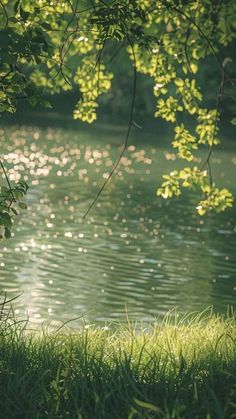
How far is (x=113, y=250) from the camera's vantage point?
874 inches

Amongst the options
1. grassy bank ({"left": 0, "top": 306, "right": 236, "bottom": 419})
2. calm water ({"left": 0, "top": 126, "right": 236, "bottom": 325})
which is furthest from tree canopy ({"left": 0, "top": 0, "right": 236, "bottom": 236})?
calm water ({"left": 0, "top": 126, "right": 236, "bottom": 325})

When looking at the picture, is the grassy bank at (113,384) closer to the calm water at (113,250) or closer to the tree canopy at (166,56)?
the tree canopy at (166,56)

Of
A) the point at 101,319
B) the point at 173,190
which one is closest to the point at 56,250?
the point at 101,319

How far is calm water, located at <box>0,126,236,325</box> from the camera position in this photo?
17.1 meters

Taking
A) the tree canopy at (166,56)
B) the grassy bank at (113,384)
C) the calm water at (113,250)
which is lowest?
the calm water at (113,250)

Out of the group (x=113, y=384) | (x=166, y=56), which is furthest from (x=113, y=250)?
(x=113, y=384)

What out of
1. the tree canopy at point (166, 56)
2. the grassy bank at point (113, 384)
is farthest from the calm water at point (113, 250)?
the grassy bank at point (113, 384)

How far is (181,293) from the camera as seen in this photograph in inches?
712

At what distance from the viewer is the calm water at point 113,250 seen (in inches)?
675

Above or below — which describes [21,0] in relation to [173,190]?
above

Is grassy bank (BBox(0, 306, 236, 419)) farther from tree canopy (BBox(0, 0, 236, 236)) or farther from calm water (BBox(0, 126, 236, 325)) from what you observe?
calm water (BBox(0, 126, 236, 325))

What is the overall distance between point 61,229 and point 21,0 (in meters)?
17.5

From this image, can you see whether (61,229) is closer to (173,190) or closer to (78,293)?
(78,293)

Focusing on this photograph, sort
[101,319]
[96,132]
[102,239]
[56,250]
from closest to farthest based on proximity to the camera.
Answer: [101,319]
[56,250]
[102,239]
[96,132]
